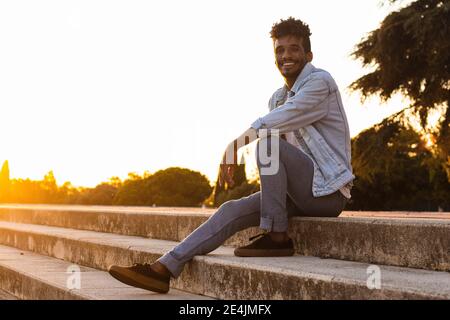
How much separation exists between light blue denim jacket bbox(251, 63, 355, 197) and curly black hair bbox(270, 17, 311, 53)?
206 millimetres

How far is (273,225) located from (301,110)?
746 mm

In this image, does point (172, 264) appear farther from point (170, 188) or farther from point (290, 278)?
point (170, 188)

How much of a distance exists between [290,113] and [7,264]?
3.20 metres

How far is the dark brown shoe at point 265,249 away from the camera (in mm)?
4059

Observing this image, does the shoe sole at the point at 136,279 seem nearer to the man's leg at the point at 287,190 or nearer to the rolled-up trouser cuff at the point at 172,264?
the rolled-up trouser cuff at the point at 172,264

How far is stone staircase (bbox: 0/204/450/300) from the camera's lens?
118 inches

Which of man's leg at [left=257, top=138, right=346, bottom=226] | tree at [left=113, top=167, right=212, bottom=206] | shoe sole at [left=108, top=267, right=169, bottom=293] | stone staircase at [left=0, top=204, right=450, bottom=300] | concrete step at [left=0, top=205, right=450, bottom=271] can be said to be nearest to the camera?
stone staircase at [left=0, top=204, right=450, bottom=300]

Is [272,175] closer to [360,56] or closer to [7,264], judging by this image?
[7,264]

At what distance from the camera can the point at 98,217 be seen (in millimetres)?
7902

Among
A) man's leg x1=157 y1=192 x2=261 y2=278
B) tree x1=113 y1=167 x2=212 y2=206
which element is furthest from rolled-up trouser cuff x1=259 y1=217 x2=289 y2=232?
tree x1=113 y1=167 x2=212 y2=206

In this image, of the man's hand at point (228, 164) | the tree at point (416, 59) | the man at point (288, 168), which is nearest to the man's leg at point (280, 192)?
the man at point (288, 168)

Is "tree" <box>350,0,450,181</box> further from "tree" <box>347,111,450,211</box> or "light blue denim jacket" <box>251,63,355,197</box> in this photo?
"tree" <box>347,111,450,211</box>

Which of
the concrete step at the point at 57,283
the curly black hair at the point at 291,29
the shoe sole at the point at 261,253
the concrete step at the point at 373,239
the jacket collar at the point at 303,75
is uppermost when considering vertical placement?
the curly black hair at the point at 291,29

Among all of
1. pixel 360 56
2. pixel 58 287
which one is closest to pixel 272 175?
pixel 58 287
